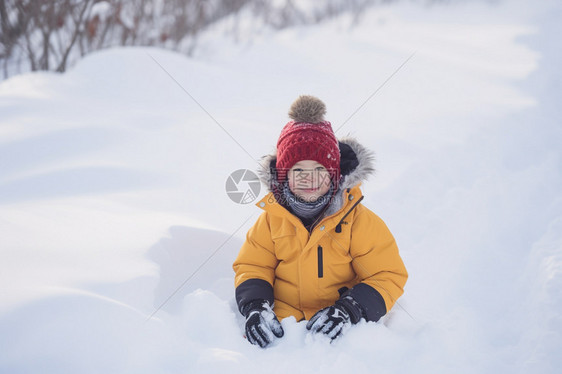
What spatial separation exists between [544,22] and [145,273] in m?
8.32

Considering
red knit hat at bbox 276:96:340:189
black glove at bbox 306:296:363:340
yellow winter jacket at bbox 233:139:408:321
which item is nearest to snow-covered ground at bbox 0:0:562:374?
black glove at bbox 306:296:363:340

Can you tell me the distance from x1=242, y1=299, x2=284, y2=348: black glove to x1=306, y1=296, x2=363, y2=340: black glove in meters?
0.13

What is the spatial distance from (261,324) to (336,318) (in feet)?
0.90

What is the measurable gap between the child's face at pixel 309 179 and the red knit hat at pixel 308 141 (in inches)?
0.8

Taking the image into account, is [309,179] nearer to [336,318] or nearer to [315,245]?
[315,245]

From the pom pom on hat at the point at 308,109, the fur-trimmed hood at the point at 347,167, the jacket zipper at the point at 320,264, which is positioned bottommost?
the jacket zipper at the point at 320,264

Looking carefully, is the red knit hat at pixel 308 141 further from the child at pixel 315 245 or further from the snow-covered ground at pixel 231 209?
the snow-covered ground at pixel 231 209

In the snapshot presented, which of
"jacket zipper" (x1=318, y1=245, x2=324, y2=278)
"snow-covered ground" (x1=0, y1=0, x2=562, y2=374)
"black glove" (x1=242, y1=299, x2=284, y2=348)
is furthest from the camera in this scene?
"jacket zipper" (x1=318, y1=245, x2=324, y2=278)

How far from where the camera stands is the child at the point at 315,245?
1576 mm

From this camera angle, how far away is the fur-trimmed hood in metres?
1.63

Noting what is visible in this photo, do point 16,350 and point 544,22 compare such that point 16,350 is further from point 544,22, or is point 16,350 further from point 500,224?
point 544,22

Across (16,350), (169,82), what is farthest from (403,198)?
→ (169,82)

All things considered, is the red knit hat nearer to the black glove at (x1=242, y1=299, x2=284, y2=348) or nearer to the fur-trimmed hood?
the fur-trimmed hood

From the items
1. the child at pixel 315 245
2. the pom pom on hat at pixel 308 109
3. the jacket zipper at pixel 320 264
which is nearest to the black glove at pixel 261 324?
the child at pixel 315 245
